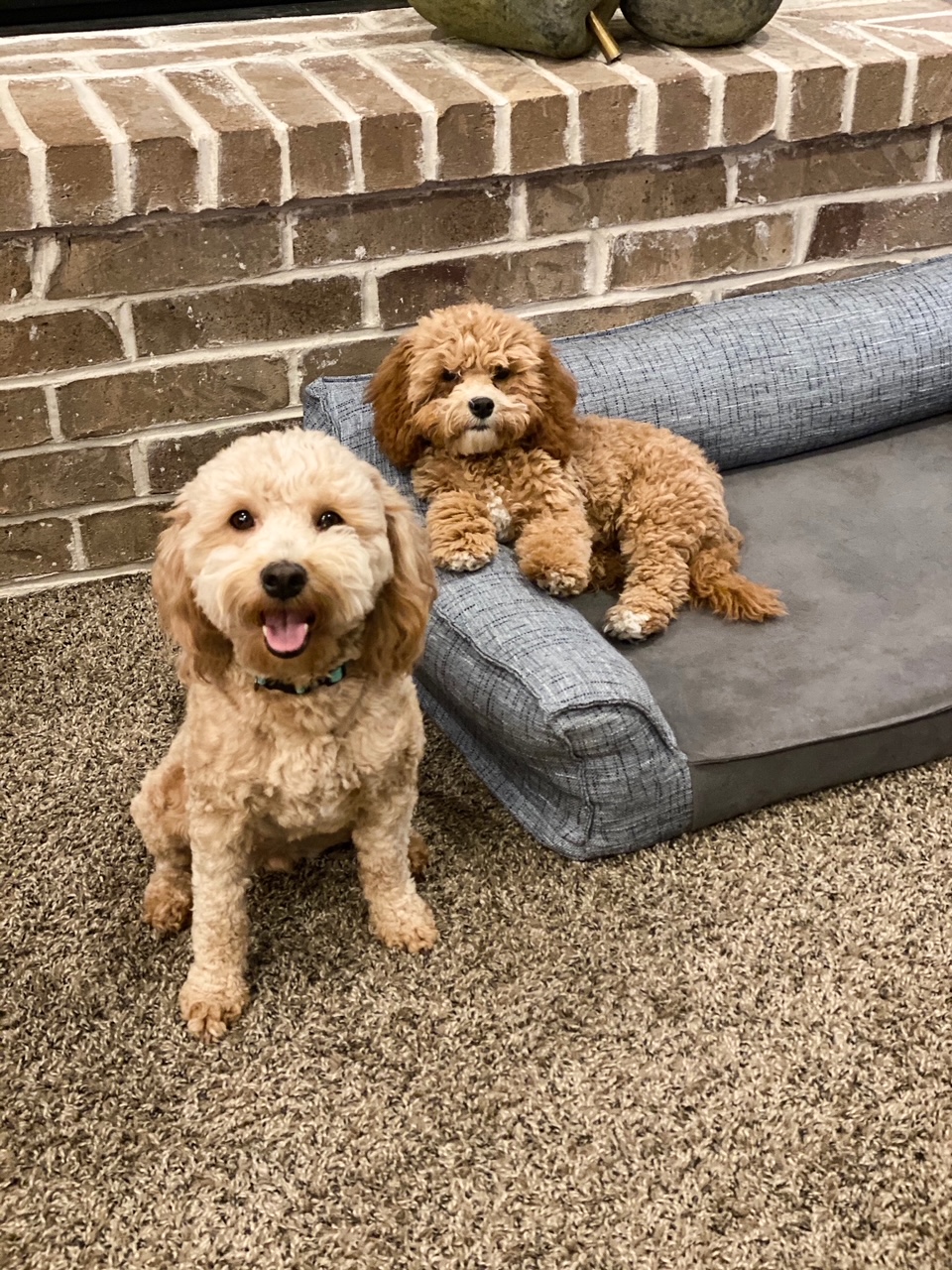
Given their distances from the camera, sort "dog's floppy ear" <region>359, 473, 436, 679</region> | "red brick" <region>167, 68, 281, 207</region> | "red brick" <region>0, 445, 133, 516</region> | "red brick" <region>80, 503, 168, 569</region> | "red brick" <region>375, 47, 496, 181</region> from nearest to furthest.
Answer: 1. "dog's floppy ear" <region>359, 473, 436, 679</region>
2. "red brick" <region>167, 68, 281, 207</region>
3. "red brick" <region>375, 47, 496, 181</region>
4. "red brick" <region>0, 445, 133, 516</region>
5. "red brick" <region>80, 503, 168, 569</region>

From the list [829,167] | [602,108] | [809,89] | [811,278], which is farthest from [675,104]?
[811,278]

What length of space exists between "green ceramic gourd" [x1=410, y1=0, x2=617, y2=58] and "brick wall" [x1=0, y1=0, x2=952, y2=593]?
35 millimetres

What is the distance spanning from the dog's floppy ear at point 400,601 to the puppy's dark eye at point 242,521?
16 cm

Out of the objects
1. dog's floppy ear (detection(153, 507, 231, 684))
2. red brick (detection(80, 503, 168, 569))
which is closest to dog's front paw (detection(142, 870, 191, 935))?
dog's floppy ear (detection(153, 507, 231, 684))

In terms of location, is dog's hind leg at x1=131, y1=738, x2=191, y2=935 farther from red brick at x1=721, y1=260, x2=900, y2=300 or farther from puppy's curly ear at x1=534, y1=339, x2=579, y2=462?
red brick at x1=721, y1=260, x2=900, y2=300

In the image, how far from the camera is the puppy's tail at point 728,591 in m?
2.03

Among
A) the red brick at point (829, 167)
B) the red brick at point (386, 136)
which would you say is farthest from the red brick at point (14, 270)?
the red brick at point (829, 167)

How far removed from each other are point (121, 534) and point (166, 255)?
0.57 m

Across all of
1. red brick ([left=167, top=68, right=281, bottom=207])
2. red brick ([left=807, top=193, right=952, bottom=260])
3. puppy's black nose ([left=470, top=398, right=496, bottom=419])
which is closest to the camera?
puppy's black nose ([left=470, top=398, right=496, bottom=419])

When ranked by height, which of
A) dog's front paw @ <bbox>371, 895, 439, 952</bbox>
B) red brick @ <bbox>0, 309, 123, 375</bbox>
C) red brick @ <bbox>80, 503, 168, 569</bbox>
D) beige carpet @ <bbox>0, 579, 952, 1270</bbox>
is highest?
red brick @ <bbox>0, 309, 123, 375</bbox>

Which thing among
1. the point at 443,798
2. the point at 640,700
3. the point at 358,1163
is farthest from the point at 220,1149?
Result: the point at 640,700

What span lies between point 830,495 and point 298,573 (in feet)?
4.48

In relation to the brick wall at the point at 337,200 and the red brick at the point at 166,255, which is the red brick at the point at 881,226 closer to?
the brick wall at the point at 337,200

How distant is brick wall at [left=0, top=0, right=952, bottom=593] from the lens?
2.14m
